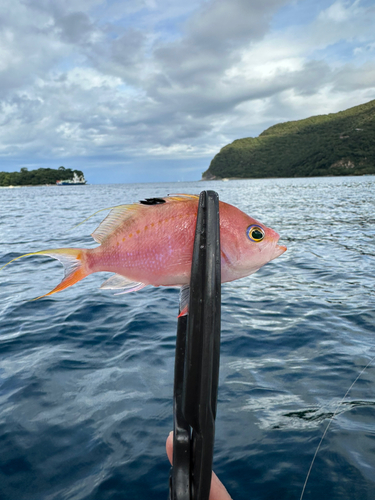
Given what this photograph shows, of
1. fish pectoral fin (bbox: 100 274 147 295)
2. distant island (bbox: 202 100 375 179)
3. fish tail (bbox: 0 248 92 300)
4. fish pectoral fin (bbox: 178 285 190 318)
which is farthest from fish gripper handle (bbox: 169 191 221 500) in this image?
distant island (bbox: 202 100 375 179)

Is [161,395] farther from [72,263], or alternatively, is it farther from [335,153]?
[335,153]

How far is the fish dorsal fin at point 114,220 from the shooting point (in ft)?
3.51

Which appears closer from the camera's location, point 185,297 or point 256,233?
point 256,233

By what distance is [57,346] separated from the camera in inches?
247

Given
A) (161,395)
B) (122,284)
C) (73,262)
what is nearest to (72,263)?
(73,262)

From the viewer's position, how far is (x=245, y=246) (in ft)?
3.43

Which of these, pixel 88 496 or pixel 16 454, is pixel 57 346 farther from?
pixel 88 496

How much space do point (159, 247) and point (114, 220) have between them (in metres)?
0.18

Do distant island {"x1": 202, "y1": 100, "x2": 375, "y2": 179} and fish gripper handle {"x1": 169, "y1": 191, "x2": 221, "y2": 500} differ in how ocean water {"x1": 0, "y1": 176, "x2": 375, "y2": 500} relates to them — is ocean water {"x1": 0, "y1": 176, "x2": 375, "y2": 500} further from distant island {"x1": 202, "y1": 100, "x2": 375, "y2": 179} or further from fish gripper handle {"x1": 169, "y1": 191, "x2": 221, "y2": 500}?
distant island {"x1": 202, "y1": 100, "x2": 375, "y2": 179}

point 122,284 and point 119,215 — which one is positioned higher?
point 119,215

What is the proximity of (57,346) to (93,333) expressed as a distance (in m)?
0.74

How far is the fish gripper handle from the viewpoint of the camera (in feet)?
3.50

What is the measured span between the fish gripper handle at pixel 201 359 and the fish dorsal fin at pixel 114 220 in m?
0.21

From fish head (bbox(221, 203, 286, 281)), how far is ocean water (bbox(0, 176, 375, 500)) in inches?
18.9
